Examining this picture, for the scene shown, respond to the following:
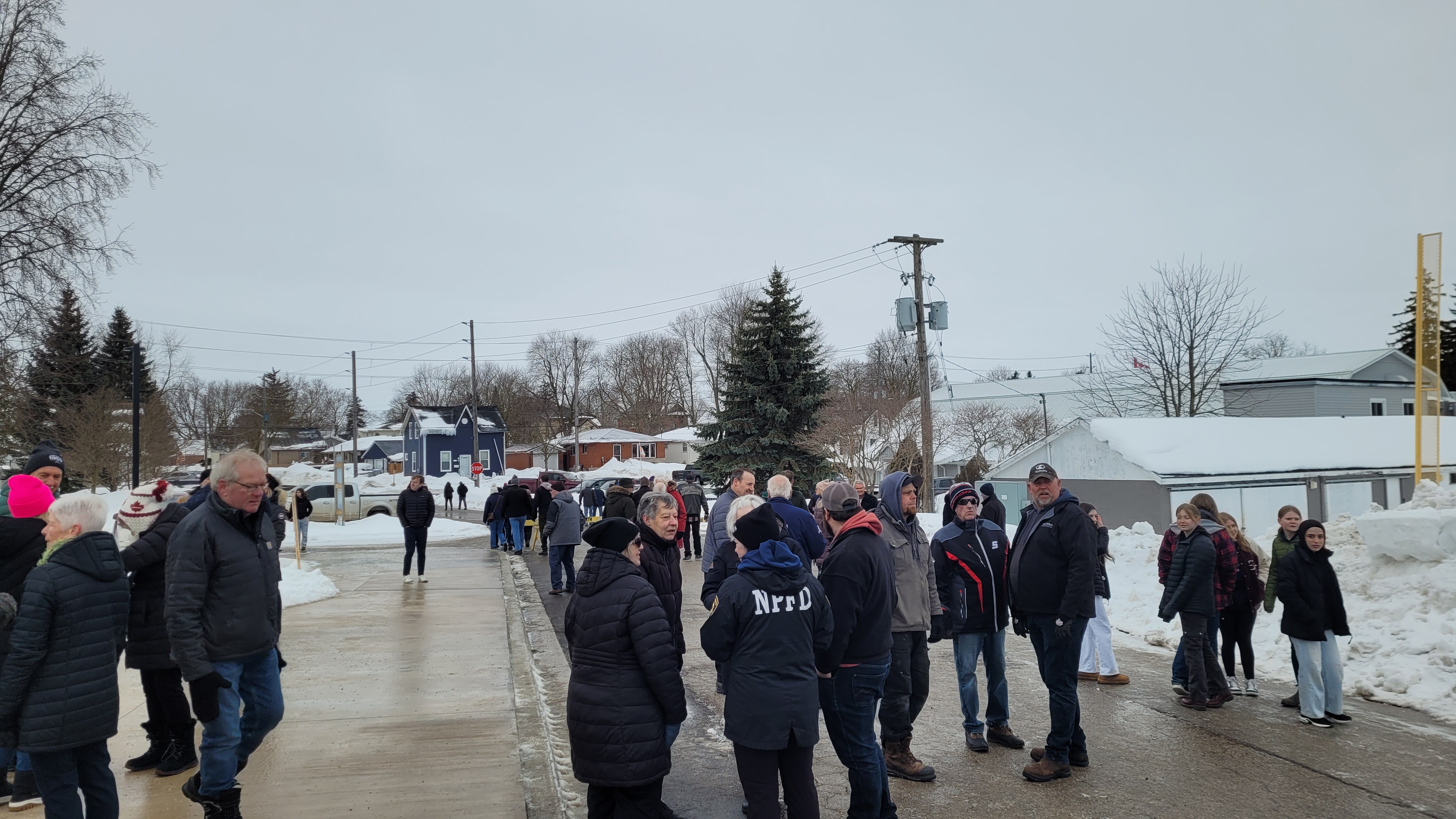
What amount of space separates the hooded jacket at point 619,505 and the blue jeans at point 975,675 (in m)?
5.21

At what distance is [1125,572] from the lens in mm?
13391

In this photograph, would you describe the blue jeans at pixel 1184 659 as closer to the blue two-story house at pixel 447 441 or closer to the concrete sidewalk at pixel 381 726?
the concrete sidewalk at pixel 381 726

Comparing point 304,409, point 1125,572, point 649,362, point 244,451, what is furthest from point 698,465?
point 304,409

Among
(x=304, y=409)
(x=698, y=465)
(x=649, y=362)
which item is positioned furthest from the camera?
(x=304, y=409)

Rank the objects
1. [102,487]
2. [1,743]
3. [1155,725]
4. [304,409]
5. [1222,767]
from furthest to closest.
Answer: [304,409] < [102,487] < [1155,725] < [1222,767] < [1,743]

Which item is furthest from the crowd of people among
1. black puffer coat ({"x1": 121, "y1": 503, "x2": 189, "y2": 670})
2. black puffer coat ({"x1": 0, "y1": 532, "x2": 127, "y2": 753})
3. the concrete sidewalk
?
black puffer coat ({"x1": 121, "y1": 503, "x2": 189, "y2": 670})

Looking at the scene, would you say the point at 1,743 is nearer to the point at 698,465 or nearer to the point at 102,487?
the point at 698,465

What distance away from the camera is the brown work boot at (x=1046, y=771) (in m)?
5.59

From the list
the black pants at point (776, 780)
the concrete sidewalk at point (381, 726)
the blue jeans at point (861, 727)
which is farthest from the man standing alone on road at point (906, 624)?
the concrete sidewalk at point (381, 726)

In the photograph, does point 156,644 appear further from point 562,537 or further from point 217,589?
point 562,537

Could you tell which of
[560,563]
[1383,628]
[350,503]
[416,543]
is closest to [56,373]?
[416,543]

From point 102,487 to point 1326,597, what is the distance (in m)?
39.8

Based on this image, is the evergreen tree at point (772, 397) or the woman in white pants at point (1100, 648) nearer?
the woman in white pants at point (1100, 648)

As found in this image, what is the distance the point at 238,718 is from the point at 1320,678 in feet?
24.5
